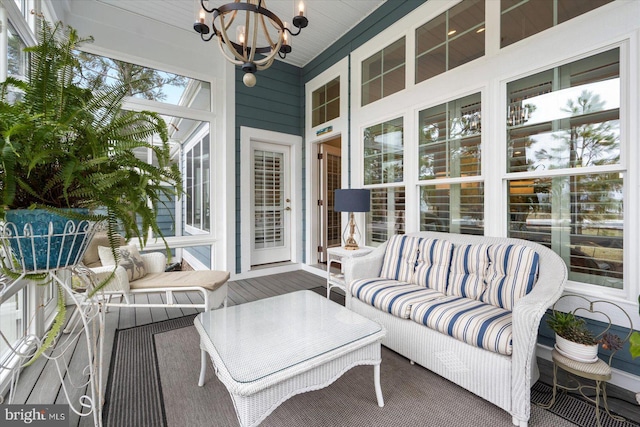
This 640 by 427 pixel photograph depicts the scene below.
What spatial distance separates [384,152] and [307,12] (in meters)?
2.11

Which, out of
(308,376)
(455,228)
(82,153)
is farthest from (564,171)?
(82,153)

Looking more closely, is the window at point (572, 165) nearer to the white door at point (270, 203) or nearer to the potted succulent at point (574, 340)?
the potted succulent at point (574, 340)

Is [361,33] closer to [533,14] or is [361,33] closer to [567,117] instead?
[533,14]

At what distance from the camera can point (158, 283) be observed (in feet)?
8.76

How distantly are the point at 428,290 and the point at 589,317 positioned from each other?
1076 mm

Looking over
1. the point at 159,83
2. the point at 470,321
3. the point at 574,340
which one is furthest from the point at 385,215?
the point at 159,83

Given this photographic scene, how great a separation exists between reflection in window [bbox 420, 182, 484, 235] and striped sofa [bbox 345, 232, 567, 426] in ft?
0.81

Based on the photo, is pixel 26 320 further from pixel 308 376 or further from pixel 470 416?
pixel 470 416

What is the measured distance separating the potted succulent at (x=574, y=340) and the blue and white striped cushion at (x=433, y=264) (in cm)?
76

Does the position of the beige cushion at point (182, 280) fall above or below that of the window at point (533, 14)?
below

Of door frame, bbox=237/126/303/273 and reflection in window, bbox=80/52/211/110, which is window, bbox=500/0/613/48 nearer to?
door frame, bbox=237/126/303/273

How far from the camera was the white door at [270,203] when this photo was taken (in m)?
4.76

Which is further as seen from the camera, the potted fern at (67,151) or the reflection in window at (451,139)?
the reflection in window at (451,139)

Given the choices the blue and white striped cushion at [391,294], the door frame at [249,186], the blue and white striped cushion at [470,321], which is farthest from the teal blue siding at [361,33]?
the blue and white striped cushion at [470,321]
